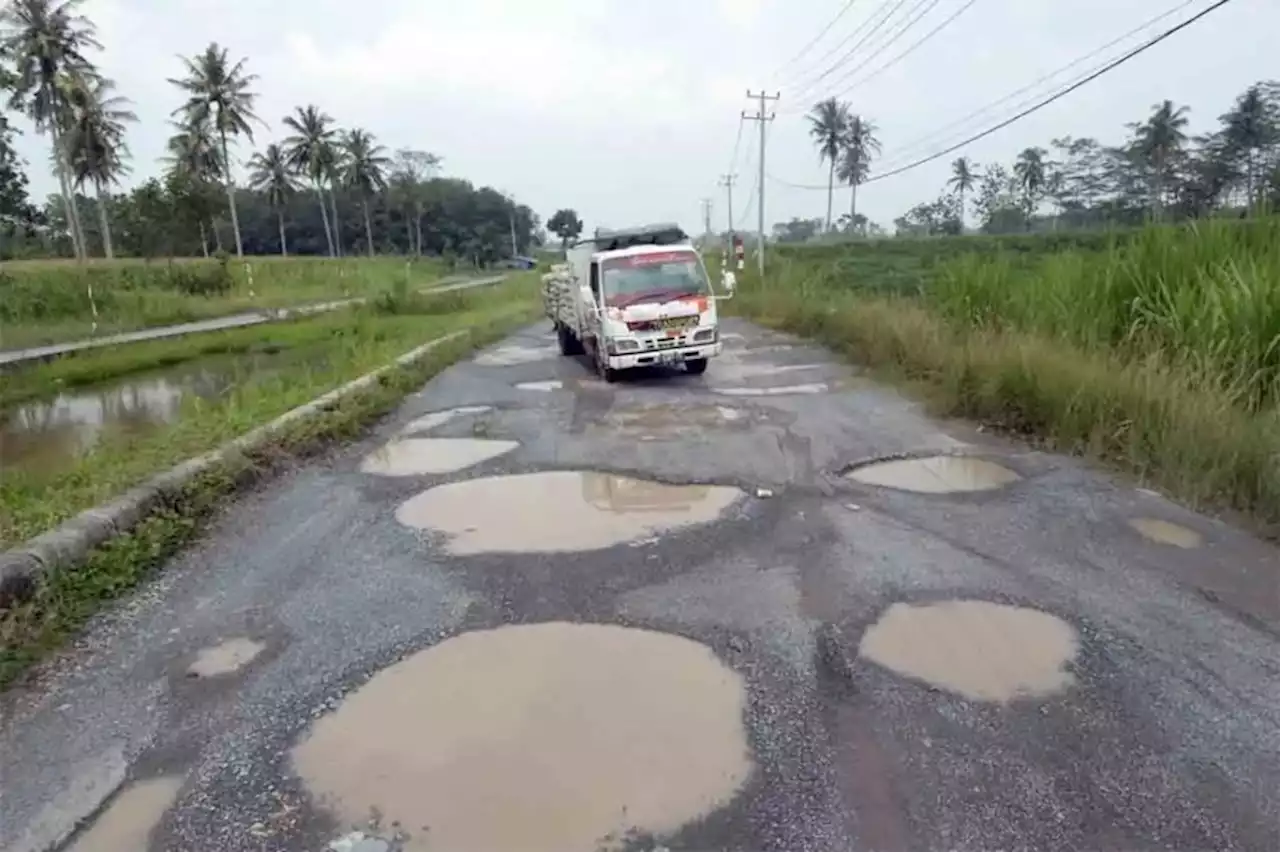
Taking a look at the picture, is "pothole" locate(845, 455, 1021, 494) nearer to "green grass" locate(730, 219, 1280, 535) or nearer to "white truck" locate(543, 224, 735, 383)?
"green grass" locate(730, 219, 1280, 535)

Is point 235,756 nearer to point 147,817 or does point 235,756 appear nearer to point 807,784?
point 147,817

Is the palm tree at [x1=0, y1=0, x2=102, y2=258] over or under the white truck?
over

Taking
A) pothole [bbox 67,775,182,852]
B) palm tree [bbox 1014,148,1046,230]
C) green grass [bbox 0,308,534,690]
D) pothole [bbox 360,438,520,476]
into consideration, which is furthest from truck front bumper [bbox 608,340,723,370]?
palm tree [bbox 1014,148,1046,230]

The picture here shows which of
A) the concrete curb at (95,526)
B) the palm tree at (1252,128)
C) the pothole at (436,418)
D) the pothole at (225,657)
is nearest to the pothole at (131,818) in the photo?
the pothole at (225,657)

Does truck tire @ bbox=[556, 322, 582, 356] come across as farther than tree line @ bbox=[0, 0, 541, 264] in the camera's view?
No

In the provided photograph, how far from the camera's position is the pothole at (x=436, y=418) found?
30.0 feet

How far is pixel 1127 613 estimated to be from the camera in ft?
13.3

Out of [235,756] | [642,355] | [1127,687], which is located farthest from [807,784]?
[642,355]

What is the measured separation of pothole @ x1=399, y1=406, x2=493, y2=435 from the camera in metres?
9.15

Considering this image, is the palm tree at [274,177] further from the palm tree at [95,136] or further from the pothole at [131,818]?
the pothole at [131,818]

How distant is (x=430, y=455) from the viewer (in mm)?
7840

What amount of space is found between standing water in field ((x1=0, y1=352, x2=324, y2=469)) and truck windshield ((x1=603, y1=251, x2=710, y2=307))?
5328 mm

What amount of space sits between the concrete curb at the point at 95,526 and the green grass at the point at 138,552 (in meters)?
0.06

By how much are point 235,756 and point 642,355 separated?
9344mm
